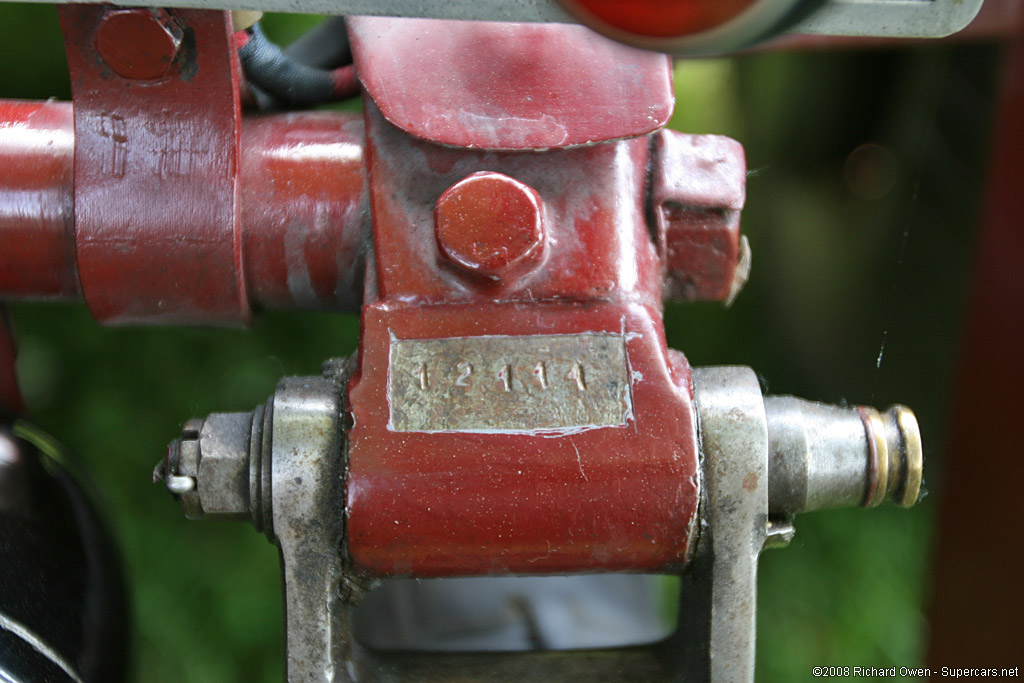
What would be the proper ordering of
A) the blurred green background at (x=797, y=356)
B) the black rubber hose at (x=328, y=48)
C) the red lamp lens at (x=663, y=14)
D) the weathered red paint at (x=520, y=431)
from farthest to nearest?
1. the blurred green background at (x=797, y=356)
2. the black rubber hose at (x=328, y=48)
3. the weathered red paint at (x=520, y=431)
4. the red lamp lens at (x=663, y=14)

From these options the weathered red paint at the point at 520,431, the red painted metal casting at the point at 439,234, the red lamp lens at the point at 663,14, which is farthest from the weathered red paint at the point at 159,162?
the red lamp lens at the point at 663,14

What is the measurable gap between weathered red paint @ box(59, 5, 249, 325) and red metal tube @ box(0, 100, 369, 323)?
3cm

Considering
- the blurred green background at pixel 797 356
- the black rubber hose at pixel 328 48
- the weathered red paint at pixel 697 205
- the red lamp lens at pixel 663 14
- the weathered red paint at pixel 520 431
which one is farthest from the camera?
the blurred green background at pixel 797 356

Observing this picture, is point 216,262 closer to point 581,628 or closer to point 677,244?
point 677,244

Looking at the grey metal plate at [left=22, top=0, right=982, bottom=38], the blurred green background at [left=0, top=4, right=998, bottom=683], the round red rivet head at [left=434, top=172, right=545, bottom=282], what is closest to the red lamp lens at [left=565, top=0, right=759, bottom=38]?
the grey metal plate at [left=22, top=0, right=982, bottom=38]


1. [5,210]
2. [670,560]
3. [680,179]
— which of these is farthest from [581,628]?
[5,210]

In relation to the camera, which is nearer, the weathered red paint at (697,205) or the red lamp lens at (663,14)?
the red lamp lens at (663,14)

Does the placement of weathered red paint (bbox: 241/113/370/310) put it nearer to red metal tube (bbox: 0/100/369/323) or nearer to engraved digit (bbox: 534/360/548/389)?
red metal tube (bbox: 0/100/369/323)

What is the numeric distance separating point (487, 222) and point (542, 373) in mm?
110

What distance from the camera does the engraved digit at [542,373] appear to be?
1.97 feet

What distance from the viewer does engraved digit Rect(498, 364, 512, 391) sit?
1.96 ft

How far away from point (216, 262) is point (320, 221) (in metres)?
0.08

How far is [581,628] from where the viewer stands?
107 cm

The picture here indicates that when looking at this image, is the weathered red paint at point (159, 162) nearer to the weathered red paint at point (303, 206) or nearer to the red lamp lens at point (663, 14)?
the weathered red paint at point (303, 206)
